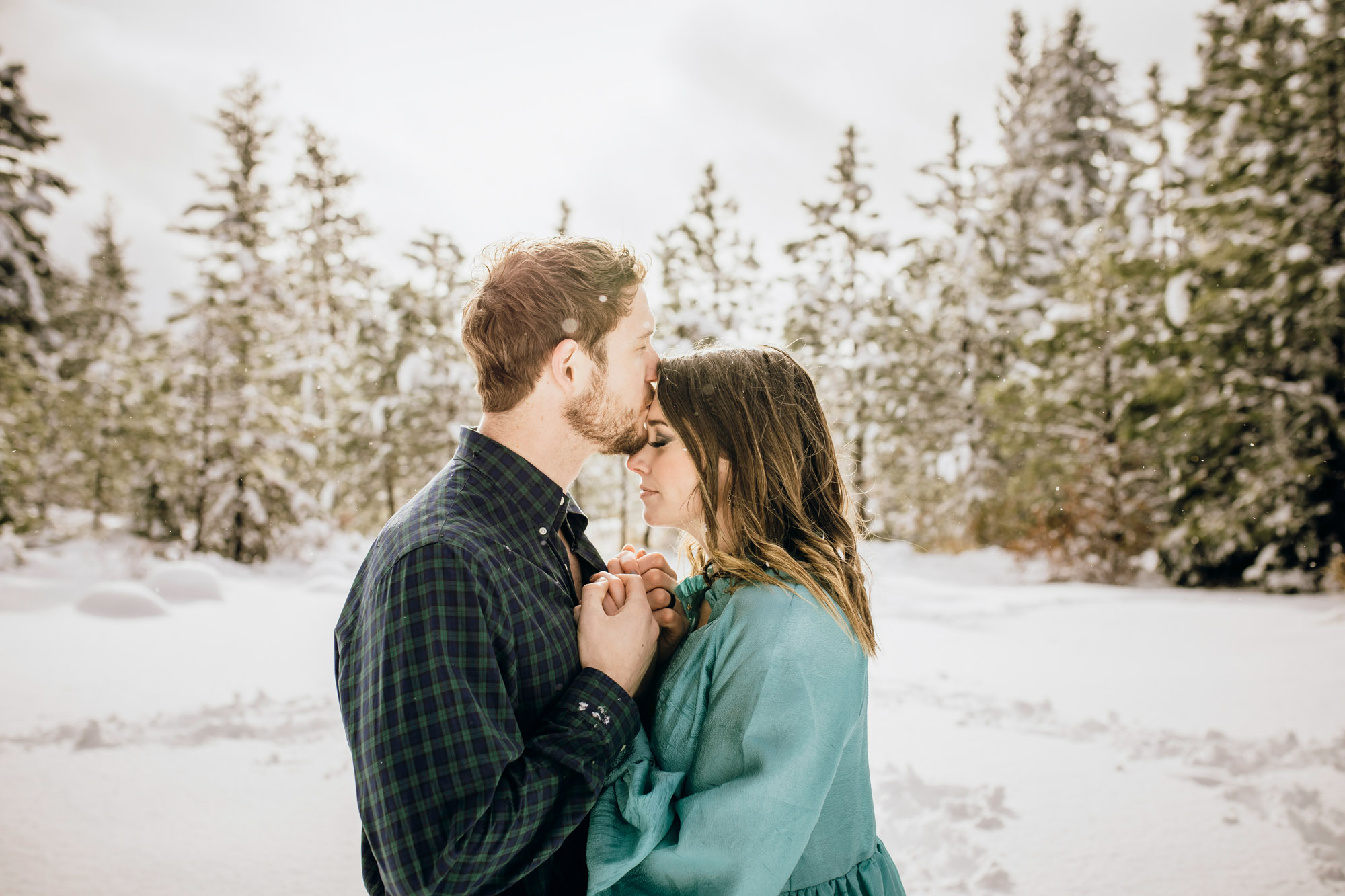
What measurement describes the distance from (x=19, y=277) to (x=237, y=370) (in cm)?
335

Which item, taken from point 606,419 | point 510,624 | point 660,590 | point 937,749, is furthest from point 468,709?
point 937,749

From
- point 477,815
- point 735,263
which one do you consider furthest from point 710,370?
point 735,263

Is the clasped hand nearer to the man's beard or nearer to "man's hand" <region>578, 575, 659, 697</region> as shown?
"man's hand" <region>578, 575, 659, 697</region>

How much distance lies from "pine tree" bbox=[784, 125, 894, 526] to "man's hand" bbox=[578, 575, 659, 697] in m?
15.0

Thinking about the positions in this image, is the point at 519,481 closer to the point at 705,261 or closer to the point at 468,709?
the point at 468,709

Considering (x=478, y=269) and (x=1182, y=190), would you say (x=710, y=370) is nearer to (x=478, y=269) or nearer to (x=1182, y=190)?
(x=478, y=269)

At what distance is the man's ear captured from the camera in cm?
202

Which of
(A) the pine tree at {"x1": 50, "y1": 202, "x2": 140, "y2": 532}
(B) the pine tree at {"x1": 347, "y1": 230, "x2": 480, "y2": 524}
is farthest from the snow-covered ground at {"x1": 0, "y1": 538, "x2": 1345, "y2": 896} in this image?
(A) the pine tree at {"x1": 50, "y1": 202, "x2": 140, "y2": 532}

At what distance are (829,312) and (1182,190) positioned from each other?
7.42m

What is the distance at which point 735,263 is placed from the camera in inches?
675

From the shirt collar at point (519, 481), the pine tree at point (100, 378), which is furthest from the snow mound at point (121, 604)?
the shirt collar at point (519, 481)

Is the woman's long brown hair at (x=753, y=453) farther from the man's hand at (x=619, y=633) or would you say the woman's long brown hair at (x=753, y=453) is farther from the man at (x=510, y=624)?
the man's hand at (x=619, y=633)

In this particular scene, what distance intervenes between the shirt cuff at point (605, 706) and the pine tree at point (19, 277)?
1434cm

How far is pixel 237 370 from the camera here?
1393 centimetres
